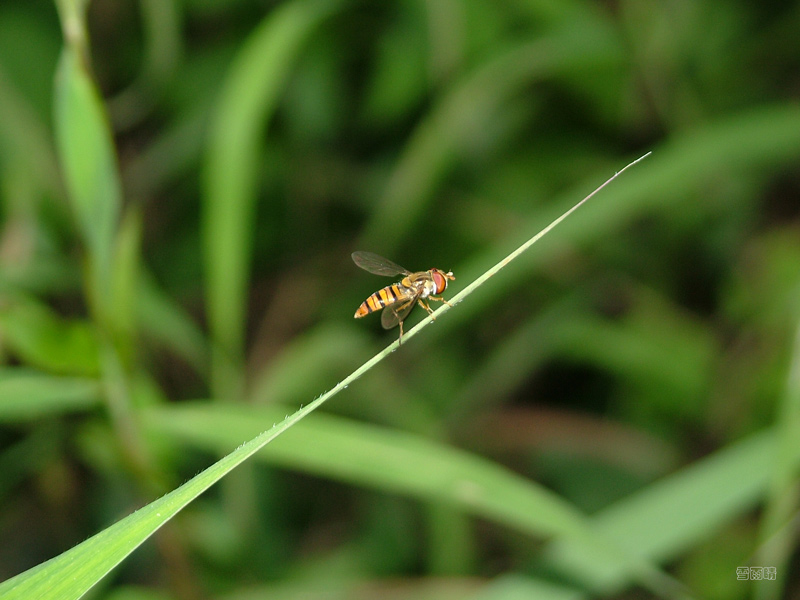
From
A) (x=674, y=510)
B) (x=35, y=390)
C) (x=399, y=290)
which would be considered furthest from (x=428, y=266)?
(x=35, y=390)

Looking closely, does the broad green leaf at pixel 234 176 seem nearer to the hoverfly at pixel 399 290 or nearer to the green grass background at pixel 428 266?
the green grass background at pixel 428 266

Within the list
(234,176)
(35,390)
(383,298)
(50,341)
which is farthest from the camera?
(234,176)

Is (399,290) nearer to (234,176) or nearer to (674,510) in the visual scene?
(234,176)

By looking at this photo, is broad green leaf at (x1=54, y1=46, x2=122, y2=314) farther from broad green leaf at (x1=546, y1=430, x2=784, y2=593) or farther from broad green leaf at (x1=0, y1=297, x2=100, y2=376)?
broad green leaf at (x1=546, y1=430, x2=784, y2=593)

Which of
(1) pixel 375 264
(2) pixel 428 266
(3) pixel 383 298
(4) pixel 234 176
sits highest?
(2) pixel 428 266

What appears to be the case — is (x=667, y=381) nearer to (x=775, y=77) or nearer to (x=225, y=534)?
(x=775, y=77)

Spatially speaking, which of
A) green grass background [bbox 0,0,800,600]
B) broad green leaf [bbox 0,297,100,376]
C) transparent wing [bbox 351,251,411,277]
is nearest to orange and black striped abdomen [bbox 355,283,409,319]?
transparent wing [bbox 351,251,411,277]

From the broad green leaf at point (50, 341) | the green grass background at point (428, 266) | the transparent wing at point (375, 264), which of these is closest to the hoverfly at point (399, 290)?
the transparent wing at point (375, 264)

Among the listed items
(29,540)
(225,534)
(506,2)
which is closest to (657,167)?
(506,2)
